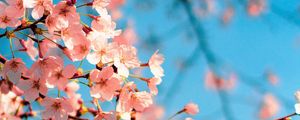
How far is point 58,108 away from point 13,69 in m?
0.24

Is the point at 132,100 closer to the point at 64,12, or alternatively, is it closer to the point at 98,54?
the point at 98,54

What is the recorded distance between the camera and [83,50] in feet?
5.08

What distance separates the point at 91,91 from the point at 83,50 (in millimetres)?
157

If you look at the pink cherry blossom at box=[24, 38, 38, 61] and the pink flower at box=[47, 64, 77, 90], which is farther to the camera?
the pink cherry blossom at box=[24, 38, 38, 61]

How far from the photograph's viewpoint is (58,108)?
1.69 metres


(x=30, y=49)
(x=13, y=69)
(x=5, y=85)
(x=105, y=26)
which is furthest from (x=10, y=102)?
(x=105, y=26)

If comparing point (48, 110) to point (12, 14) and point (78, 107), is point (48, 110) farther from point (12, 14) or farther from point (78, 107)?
point (78, 107)

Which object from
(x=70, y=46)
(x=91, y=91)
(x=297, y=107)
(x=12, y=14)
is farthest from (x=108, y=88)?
(x=297, y=107)

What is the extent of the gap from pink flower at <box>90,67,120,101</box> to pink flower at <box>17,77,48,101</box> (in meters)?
0.20

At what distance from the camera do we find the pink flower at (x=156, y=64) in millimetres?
1733

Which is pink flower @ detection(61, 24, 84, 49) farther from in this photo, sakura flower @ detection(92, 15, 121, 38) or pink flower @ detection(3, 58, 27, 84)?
pink flower @ detection(3, 58, 27, 84)

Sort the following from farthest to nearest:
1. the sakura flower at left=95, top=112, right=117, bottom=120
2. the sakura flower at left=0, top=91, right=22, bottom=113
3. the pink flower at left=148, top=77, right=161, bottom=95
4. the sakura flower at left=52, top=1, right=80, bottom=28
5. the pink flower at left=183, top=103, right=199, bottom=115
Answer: the sakura flower at left=0, top=91, right=22, bottom=113, the pink flower at left=183, top=103, right=199, bottom=115, the pink flower at left=148, top=77, right=161, bottom=95, the sakura flower at left=95, top=112, right=117, bottom=120, the sakura flower at left=52, top=1, right=80, bottom=28

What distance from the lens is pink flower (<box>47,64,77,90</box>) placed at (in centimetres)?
154

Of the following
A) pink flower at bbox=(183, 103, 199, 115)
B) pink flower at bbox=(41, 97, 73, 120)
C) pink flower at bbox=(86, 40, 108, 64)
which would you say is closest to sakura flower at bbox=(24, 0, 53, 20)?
pink flower at bbox=(86, 40, 108, 64)
